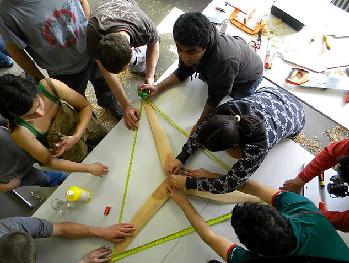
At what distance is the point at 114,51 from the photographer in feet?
6.59

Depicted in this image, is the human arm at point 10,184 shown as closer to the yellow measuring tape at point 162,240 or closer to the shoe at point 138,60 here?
the yellow measuring tape at point 162,240

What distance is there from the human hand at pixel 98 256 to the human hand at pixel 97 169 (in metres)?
0.50

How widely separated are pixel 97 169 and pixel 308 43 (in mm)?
1927

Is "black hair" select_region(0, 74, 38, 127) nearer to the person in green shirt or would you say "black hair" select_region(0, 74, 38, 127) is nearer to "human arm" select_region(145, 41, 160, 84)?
"human arm" select_region(145, 41, 160, 84)

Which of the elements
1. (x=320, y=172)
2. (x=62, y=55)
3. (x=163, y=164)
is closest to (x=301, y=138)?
(x=320, y=172)

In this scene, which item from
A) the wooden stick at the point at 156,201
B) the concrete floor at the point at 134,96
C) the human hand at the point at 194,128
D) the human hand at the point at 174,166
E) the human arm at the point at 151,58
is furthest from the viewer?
the concrete floor at the point at 134,96

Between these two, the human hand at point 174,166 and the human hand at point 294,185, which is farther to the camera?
the human hand at point 174,166

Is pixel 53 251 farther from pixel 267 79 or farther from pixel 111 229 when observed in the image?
pixel 267 79

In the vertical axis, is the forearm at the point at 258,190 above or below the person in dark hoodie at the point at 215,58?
below

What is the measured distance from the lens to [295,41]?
271cm

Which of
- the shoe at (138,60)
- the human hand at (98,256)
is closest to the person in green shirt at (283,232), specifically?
the human hand at (98,256)

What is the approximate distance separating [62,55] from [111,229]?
1.34 m

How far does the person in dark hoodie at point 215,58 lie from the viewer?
6.50ft

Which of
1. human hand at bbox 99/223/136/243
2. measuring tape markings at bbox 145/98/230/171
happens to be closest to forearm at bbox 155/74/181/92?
measuring tape markings at bbox 145/98/230/171
